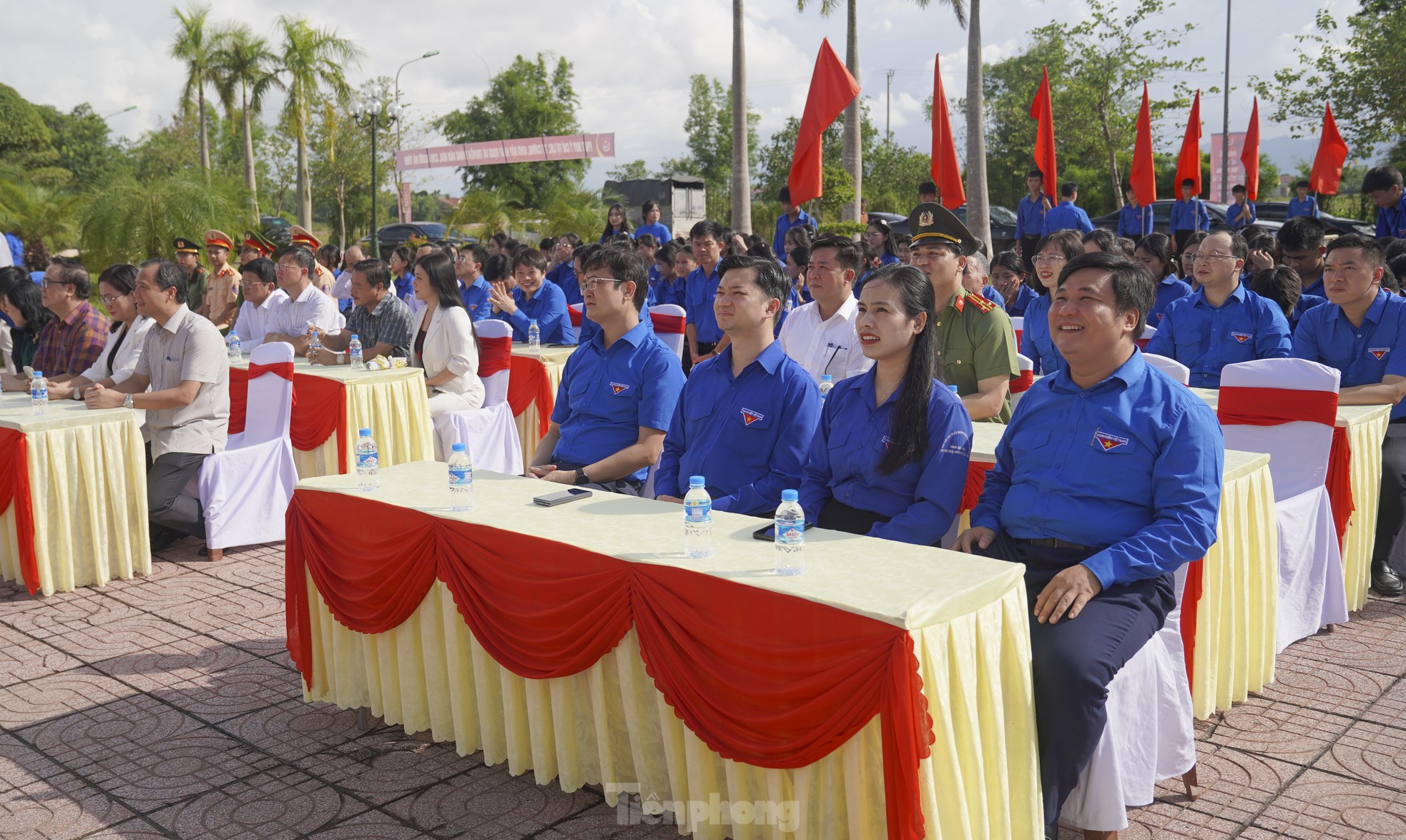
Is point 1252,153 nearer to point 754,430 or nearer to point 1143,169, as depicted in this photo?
point 1143,169

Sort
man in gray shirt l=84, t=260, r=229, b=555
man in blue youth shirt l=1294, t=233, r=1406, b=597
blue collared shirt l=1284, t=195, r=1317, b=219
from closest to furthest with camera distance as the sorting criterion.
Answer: man in blue youth shirt l=1294, t=233, r=1406, b=597
man in gray shirt l=84, t=260, r=229, b=555
blue collared shirt l=1284, t=195, r=1317, b=219

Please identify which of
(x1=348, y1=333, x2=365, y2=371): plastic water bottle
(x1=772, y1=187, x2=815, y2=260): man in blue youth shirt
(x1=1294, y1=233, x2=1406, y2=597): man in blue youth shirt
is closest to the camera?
(x1=1294, y1=233, x2=1406, y2=597): man in blue youth shirt

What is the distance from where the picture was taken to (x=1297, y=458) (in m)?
4.24

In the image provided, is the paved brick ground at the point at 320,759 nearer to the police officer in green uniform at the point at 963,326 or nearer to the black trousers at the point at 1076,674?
A: the black trousers at the point at 1076,674

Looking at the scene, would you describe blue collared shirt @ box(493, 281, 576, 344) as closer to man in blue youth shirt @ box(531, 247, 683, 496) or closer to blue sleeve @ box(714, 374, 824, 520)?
man in blue youth shirt @ box(531, 247, 683, 496)

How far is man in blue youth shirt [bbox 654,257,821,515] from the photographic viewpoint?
3.63 m

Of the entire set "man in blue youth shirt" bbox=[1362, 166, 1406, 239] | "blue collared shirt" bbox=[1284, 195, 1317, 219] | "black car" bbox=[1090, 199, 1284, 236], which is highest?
"black car" bbox=[1090, 199, 1284, 236]

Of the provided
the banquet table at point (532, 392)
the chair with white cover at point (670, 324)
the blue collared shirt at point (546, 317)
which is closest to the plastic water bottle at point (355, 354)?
the banquet table at point (532, 392)

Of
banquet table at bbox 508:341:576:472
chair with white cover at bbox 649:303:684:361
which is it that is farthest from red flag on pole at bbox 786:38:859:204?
banquet table at bbox 508:341:576:472

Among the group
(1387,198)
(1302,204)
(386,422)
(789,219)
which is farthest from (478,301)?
(1302,204)

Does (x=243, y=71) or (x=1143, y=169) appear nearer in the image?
(x=1143, y=169)

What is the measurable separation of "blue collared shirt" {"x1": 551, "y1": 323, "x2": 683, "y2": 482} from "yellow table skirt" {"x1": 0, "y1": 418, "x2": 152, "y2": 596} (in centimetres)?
246

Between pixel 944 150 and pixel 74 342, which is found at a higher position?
pixel 944 150

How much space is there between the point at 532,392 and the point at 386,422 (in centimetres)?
136
